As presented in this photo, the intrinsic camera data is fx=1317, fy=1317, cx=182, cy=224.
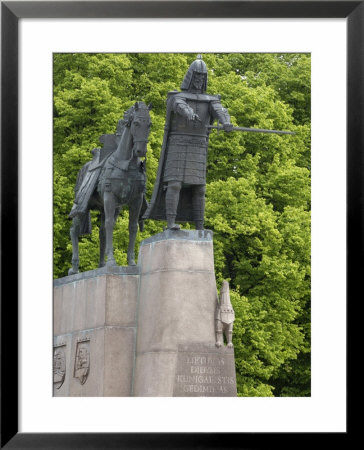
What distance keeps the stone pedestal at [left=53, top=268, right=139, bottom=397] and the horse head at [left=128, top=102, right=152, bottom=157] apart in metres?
1.75

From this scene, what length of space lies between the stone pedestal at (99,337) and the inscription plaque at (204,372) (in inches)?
35.1

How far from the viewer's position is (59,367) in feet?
63.1

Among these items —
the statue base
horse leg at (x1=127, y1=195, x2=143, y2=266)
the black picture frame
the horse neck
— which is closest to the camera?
the black picture frame

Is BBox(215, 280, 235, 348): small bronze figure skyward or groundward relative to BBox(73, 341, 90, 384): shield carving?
skyward

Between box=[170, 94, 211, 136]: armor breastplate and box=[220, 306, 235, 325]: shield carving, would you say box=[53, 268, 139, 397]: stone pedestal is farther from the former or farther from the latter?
box=[170, 94, 211, 136]: armor breastplate

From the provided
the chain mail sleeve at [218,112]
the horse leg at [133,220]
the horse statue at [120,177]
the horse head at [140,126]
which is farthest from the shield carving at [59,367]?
the chain mail sleeve at [218,112]

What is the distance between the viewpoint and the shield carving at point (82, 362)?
18.4 m

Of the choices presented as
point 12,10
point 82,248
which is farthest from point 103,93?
point 12,10

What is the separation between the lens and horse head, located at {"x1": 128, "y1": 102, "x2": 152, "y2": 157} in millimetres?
18156

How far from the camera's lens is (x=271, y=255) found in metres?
27.4

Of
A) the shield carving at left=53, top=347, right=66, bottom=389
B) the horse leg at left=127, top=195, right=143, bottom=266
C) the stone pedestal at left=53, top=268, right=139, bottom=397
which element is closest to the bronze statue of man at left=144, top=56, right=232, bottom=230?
the horse leg at left=127, top=195, right=143, bottom=266

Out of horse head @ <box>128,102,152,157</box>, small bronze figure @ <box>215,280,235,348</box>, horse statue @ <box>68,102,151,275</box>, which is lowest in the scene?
small bronze figure @ <box>215,280,235,348</box>

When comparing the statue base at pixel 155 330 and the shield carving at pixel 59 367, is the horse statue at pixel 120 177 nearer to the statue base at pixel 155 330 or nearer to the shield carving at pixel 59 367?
the statue base at pixel 155 330

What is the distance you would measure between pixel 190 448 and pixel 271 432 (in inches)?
37.1
